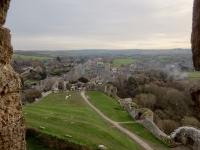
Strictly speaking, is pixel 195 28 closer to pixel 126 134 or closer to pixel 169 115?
pixel 126 134

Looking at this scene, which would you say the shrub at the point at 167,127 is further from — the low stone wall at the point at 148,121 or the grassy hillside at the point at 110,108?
the grassy hillside at the point at 110,108

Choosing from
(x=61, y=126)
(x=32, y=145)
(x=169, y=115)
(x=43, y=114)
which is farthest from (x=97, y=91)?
(x=32, y=145)

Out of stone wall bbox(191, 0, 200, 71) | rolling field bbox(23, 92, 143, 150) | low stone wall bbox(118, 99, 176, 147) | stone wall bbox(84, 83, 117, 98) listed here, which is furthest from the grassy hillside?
stone wall bbox(191, 0, 200, 71)

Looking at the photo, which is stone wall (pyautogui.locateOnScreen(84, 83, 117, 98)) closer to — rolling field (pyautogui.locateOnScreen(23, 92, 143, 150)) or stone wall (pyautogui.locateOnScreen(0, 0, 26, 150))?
rolling field (pyautogui.locateOnScreen(23, 92, 143, 150))

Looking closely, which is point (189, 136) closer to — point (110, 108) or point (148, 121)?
point (148, 121)

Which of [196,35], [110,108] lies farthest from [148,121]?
[196,35]

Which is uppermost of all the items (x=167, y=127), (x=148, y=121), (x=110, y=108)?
(x=148, y=121)
